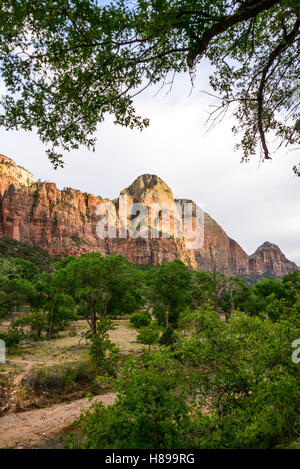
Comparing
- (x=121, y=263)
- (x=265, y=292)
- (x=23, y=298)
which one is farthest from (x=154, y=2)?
(x=265, y=292)

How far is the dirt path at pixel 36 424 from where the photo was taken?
7.88 meters

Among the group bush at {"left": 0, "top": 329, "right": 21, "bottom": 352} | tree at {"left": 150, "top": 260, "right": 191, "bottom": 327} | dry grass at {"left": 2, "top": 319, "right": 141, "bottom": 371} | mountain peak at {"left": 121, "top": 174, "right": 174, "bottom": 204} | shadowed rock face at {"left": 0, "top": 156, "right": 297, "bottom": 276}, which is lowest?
dry grass at {"left": 2, "top": 319, "right": 141, "bottom": 371}

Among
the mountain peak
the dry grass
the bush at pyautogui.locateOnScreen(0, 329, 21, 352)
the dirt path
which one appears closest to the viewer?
the dirt path

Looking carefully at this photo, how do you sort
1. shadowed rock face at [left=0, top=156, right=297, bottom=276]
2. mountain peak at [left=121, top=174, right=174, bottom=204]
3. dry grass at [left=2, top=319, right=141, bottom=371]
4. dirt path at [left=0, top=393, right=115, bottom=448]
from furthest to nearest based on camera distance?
1. mountain peak at [left=121, top=174, right=174, bottom=204]
2. shadowed rock face at [left=0, top=156, right=297, bottom=276]
3. dry grass at [left=2, top=319, right=141, bottom=371]
4. dirt path at [left=0, top=393, right=115, bottom=448]

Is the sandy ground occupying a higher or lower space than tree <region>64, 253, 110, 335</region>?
lower

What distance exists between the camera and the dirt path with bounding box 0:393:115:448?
7878 mm

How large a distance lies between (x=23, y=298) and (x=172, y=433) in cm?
2103

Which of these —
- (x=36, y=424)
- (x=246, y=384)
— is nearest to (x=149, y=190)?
(x=36, y=424)

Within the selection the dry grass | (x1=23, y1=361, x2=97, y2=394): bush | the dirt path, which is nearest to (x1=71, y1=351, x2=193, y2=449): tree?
the dirt path

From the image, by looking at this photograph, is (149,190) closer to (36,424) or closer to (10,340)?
(10,340)

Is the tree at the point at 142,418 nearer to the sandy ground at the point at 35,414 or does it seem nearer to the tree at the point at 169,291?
the sandy ground at the point at 35,414

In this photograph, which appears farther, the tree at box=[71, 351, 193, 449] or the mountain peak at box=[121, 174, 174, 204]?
the mountain peak at box=[121, 174, 174, 204]

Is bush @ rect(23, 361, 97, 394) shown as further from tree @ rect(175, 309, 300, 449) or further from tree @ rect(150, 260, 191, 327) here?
tree @ rect(150, 260, 191, 327)
